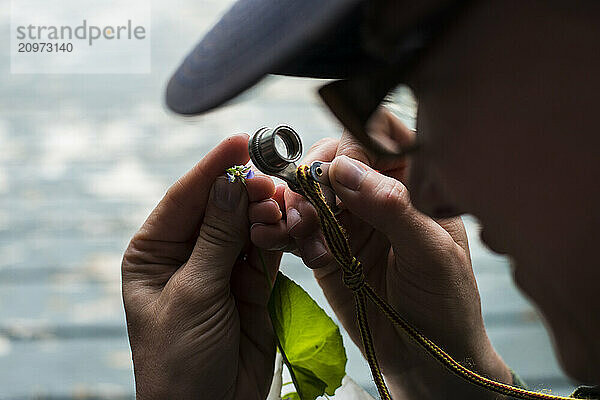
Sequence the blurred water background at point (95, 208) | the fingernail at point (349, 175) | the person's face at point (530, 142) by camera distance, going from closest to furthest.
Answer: the person's face at point (530, 142)
the fingernail at point (349, 175)
the blurred water background at point (95, 208)

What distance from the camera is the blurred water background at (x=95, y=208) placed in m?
1.15

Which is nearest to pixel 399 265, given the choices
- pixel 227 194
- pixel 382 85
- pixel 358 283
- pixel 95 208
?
pixel 358 283

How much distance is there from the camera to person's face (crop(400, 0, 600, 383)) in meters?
0.32

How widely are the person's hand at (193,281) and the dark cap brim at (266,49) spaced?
23 cm

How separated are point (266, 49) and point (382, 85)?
7 centimetres

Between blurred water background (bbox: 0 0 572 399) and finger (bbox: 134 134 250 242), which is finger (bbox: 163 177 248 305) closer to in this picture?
finger (bbox: 134 134 250 242)

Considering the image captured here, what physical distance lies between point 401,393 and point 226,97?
504 millimetres

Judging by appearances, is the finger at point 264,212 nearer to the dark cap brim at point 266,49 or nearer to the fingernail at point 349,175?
the fingernail at point 349,175

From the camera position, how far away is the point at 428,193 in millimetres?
432

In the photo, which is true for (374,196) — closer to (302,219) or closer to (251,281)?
(302,219)

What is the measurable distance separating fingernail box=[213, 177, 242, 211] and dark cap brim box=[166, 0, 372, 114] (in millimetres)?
223

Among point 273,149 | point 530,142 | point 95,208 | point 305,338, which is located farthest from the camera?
point 95,208

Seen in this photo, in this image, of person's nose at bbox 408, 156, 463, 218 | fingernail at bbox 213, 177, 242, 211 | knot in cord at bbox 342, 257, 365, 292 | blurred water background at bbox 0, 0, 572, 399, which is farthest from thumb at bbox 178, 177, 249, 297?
blurred water background at bbox 0, 0, 572, 399

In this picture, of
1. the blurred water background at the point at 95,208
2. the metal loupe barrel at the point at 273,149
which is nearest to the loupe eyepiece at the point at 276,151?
the metal loupe barrel at the point at 273,149
